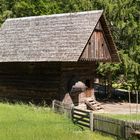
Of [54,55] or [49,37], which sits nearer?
[54,55]

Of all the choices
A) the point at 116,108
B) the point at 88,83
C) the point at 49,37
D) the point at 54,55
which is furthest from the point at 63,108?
the point at 88,83

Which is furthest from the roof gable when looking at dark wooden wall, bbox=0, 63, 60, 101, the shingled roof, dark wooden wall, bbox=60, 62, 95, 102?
dark wooden wall, bbox=0, 63, 60, 101

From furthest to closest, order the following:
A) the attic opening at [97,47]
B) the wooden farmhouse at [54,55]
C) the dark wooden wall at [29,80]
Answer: the attic opening at [97,47] < the dark wooden wall at [29,80] < the wooden farmhouse at [54,55]

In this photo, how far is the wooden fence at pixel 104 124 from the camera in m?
15.7

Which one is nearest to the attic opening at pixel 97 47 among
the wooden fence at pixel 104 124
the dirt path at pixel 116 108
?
the dirt path at pixel 116 108

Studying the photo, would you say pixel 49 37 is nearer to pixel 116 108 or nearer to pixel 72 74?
pixel 72 74

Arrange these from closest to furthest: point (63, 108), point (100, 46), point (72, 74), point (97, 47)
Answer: point (63, 108), point (72, 74), point (97, 47), point (100, 46)

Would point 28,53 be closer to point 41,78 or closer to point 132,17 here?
point 41,78

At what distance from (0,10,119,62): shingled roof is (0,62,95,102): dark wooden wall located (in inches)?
38.5

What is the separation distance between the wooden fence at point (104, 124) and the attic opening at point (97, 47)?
7.89m

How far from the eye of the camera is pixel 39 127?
1819 cm

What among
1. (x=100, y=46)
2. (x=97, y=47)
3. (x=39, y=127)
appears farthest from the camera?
(x=100, y=46)

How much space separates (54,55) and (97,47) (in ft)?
15.0

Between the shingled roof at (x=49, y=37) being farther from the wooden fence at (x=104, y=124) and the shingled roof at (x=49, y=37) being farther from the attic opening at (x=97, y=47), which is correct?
the wooden fence at (x=104, y=124)
